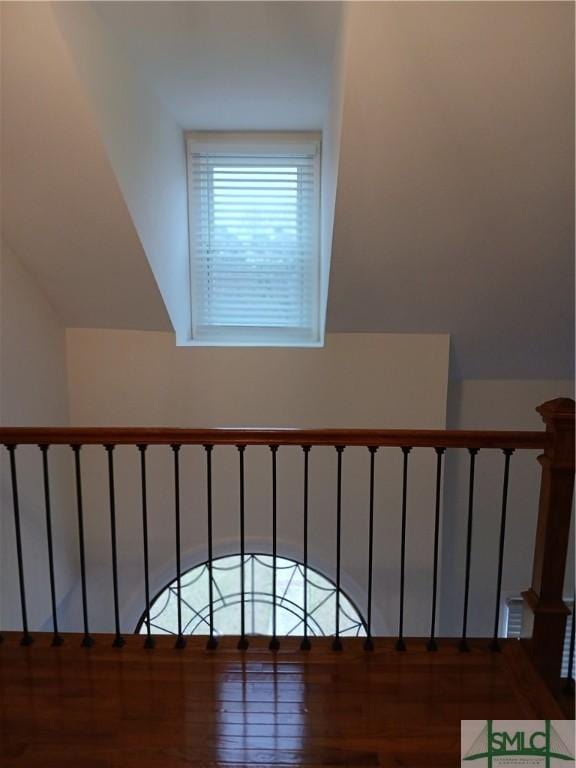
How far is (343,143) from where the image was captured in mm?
2518

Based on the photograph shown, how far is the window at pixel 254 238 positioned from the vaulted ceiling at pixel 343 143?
15cm

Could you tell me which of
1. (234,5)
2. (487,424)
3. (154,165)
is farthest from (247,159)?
(487,424)

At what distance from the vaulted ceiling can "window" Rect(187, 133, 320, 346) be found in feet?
0.50

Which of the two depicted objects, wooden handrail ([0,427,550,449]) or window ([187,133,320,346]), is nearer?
wooden handrail ([0,427,550,449])

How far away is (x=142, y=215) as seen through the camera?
3053 millimetres

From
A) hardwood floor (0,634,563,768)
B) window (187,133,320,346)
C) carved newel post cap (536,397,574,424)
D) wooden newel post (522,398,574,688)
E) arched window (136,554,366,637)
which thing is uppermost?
window (187,133,320,346)

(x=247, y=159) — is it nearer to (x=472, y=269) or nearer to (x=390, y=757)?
(x=472, y=269)

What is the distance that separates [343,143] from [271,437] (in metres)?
1.35

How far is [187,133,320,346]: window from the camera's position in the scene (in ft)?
12.3

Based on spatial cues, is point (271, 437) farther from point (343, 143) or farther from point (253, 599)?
point (253, 599)

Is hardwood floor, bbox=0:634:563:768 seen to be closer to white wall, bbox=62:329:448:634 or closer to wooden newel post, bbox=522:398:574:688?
wooden newel post, bbox=522:398:574:688

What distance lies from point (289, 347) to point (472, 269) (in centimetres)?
122

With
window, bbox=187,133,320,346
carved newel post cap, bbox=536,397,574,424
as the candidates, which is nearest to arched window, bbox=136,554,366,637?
window, bbox=187,133,320,346

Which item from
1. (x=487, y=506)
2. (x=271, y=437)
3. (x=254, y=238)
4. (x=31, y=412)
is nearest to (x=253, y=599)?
(x=487, y=506)
